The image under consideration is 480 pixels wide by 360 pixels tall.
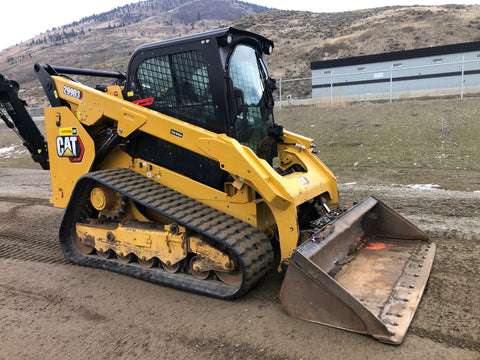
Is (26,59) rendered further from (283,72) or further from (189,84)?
(189,84)

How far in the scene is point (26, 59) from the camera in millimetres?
71438

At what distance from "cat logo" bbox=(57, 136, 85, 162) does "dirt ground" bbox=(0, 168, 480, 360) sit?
130 cm

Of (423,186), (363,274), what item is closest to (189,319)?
(363,274)

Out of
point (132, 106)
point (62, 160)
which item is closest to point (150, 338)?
point (132, 106)

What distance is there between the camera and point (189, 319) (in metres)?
3.36

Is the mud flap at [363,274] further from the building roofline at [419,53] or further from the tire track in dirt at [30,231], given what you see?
the building roofline at [419,53]

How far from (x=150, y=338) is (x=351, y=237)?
2.27 meters

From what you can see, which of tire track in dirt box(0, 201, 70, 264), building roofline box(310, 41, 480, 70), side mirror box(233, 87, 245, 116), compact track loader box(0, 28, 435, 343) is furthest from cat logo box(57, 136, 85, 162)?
building roofline box(310, 41, 480, 70)

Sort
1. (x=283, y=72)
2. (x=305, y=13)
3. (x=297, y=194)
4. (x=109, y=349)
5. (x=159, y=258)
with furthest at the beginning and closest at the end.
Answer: (x=305, y=13), (x=283, y=72), (x=159, y=258), (x=297, y=194), (x=109, y=349)

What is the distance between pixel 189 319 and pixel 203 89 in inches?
90.4

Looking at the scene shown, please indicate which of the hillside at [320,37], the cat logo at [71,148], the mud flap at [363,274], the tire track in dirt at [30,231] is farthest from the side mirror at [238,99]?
the hillside at [320,37]

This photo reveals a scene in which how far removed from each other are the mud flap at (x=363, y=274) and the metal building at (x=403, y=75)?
12.9 m

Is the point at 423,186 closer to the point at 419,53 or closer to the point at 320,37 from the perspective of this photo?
the point at 419,53

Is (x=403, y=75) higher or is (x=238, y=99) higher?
(x=238, y=99)
